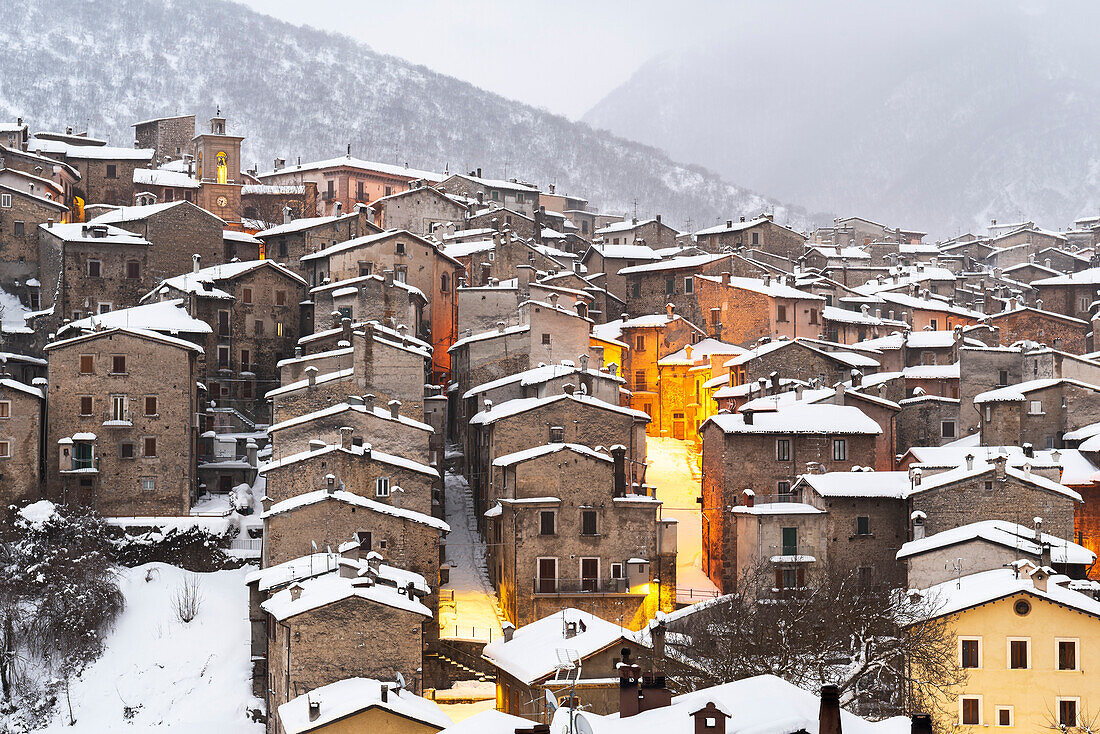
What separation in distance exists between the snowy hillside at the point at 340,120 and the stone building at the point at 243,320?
3712 inches

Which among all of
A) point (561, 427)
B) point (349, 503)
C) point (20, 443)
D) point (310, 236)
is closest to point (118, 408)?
point (20, 443)

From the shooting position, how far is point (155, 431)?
55250 millimetres

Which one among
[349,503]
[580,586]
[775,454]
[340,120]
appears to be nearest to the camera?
[349,503]

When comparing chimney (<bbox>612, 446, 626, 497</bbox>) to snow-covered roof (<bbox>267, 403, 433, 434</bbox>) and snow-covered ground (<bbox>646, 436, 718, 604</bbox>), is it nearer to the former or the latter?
snow-covered ground (<bbox>646, 436, 718, 604</bbox>)

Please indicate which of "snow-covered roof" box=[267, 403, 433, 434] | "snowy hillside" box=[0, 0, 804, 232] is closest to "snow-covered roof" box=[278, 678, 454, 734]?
"snow-covered roof" box=[267, 403, 433, 434]

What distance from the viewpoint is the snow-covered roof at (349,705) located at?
36.1 m

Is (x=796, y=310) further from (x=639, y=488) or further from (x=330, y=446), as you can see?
(x=330, y=446)

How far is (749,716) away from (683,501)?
3547 cm

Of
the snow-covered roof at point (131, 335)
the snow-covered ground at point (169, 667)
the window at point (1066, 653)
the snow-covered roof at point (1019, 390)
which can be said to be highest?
the snow-covered roof at point (131, 335)

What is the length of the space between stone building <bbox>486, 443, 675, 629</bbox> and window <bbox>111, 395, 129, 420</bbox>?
49.1ft

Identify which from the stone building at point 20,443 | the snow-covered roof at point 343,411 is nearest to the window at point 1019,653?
the snow-covered roof at point 343,411

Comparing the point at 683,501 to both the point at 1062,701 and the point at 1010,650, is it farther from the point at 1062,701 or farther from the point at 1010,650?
the point at 1062,701

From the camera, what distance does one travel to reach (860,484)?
48812 mm

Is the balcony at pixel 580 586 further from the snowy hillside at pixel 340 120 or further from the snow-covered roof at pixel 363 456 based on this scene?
the snowy hillside at pixel 340 120
